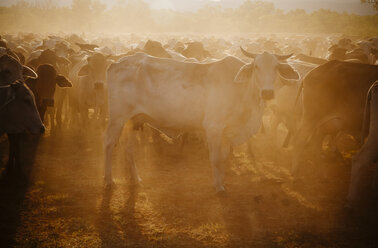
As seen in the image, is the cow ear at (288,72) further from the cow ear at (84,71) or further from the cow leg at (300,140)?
the cow ear at (84,71)

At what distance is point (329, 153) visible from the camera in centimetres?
791

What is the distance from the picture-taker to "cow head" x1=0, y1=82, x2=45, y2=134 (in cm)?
512

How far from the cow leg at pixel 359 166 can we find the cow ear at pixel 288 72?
165 cm

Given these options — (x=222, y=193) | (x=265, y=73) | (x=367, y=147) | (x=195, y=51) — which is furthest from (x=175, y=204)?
(x=195, y=51)

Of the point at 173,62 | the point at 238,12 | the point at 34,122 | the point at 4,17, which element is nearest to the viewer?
the point at 34,122

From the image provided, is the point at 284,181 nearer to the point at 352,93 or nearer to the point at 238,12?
the point at 352,93

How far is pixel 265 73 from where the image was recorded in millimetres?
5023

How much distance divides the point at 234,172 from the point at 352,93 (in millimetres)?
2965

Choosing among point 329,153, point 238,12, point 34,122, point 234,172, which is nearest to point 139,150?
point 234,172

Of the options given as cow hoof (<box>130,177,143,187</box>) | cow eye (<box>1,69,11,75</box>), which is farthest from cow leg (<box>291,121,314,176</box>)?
cow eye (<box>1,69,11,75</box>)

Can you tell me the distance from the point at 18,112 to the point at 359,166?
6024 mm

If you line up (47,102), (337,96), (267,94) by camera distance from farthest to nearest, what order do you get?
(47,102), (337,96), (267,94)

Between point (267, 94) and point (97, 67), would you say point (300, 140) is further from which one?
point (97, 67)

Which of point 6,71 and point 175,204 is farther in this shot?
point 6,71
